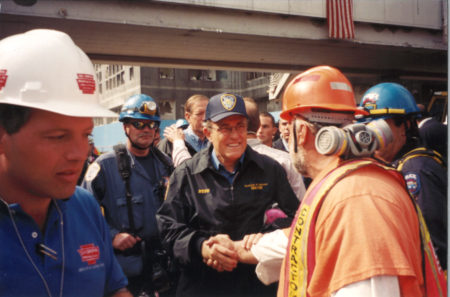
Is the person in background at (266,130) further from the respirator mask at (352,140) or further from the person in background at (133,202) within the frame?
the respirator mask at (352,140)

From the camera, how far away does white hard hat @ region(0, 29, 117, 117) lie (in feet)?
4.54

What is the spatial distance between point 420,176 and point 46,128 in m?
2.53

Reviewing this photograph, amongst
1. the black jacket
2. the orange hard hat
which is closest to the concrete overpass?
the black jacket

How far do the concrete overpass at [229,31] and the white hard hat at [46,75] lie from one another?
11.2 meters

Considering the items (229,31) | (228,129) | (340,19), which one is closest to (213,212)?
(228,129)

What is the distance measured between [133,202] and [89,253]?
1.86 metres

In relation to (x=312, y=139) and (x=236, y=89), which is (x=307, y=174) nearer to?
(x=312, y=139)

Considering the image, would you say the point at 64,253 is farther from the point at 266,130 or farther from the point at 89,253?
the point at 266,130

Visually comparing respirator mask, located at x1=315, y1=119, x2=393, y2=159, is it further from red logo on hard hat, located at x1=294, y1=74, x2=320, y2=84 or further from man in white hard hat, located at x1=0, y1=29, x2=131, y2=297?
man in white hard hat, located at x1=0, y1=29, x2=131, y2=297

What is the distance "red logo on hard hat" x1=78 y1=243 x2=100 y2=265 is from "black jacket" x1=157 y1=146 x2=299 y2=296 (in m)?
1.05

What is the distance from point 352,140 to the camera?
1677mm

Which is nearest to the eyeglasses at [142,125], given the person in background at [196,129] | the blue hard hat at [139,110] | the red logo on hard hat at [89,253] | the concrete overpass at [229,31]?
the blue hard hat at [139,110]

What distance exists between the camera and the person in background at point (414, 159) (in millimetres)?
2709

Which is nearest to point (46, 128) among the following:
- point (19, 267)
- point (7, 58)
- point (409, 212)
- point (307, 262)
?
point (7, 58)
